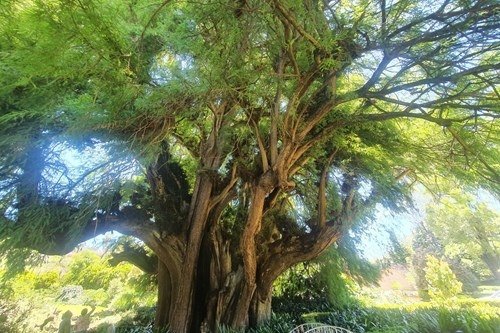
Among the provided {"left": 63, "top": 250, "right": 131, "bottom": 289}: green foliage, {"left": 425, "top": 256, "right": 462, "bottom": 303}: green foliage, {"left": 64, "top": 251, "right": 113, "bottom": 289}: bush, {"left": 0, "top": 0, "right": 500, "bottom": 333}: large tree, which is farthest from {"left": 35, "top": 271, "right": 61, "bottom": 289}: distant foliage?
{"left": 425, "top": 256, "right": 462, "bottom": 303}: green foliage

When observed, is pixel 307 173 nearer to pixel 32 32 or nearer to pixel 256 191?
pixel 256 191

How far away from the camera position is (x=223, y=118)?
4207mm

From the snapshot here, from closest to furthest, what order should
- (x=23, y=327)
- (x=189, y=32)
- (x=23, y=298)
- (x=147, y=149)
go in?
(x=189, y=32) < (x=147, y=149) < (x=23, y=327) < (x=23, y=298)

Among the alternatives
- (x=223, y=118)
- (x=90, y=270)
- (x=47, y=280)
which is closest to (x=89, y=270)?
(x=90, y=270)

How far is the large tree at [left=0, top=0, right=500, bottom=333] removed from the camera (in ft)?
7.97

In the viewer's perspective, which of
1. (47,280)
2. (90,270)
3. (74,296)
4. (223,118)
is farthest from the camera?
(74,296)

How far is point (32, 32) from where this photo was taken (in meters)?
2.24

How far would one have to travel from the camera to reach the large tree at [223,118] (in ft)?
7.97

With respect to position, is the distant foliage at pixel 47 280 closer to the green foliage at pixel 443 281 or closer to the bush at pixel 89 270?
the bush at pixel 89 270

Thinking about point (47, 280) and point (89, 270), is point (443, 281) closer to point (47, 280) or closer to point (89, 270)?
point (89, 270)

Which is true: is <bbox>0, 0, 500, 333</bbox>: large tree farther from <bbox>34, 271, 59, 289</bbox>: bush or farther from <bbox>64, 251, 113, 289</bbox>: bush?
<bbox>34, 271, 59, 289</bbox>: bush

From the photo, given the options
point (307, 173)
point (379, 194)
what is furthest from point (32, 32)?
point (379, 194)

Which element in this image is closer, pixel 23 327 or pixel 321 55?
pixel 321 55

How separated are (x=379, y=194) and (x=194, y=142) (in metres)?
3.64
